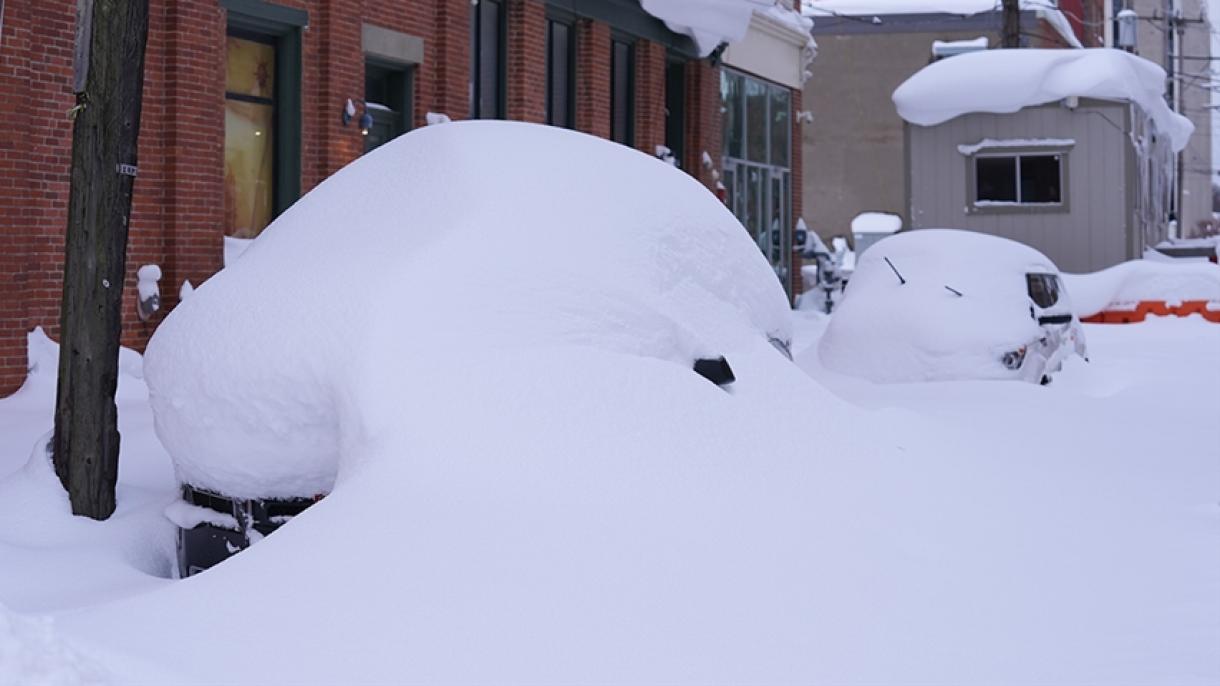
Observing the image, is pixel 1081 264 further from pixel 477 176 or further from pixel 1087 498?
pixel 477 176

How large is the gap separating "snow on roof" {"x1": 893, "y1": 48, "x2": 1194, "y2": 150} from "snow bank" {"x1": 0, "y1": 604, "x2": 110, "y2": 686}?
2219 centimetres

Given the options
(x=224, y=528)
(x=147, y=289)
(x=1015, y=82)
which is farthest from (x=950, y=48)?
(x=224, y=528)

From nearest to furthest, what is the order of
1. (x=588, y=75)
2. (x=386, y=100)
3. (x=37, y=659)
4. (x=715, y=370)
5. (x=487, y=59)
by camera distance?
1. (x=37, y=659)
2. (x=715, y=370)
3. (x=386, y=100)
4. (x=487, y=59)
5. (x=588, y=75)

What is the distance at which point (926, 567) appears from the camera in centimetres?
559

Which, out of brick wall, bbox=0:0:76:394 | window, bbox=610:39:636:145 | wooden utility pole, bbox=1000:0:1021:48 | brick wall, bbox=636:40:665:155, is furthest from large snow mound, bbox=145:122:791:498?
wooden utility pole, bbox=1000:0:1021:48

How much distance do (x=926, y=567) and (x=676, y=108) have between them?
18.6m

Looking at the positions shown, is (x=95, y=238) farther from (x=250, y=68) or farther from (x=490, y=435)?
(x=250, y=68)

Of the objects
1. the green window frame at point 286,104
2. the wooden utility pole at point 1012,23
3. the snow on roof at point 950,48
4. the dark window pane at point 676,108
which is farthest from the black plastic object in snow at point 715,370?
the wooden utility pole at point 1012,23

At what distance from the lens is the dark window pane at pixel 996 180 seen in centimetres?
2464

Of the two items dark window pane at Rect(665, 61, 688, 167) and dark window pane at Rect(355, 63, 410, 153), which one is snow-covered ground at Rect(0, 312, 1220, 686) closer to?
dark window pane at Rect(355, 63, 410, 153)

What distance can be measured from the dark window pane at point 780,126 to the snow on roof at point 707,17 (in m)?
3.62

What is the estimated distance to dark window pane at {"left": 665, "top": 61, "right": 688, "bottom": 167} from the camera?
2356cm

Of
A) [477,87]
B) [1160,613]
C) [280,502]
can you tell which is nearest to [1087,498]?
[1160,613]

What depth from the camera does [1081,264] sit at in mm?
24375
